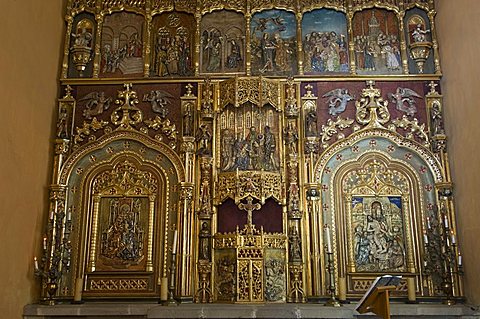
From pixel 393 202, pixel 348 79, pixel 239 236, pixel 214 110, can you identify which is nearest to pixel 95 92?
pixel 214 110

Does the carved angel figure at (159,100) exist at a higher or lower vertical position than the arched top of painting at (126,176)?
higher

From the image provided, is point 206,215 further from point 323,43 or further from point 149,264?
point 323,43

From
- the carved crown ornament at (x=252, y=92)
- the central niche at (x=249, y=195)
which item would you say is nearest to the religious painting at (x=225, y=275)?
the central niche at (x=249, y=195)

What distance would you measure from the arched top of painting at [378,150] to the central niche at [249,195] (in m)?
0.94

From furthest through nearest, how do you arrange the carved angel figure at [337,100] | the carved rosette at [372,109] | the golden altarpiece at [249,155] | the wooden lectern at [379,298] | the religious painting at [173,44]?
1. the religious painting at [173,44]
2. the carved angel figure at [337,100]
3. the carved rosette at [372,109]
4. the golden altarpiece at [249,155]
5. the wooden lectern at [379,298]

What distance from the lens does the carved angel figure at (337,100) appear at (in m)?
10.8

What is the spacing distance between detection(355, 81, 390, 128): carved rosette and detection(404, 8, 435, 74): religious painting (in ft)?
2.94

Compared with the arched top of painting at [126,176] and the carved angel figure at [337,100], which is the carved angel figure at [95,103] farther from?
the carved angel figure at [337,100]

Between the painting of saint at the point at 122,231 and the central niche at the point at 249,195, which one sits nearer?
the central niche at the point at 249,195

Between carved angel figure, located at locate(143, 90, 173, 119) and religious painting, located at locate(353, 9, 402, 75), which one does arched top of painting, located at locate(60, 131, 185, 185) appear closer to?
carved angel figure, located at locate(143, 90, 173, 119)

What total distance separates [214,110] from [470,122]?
454 cm

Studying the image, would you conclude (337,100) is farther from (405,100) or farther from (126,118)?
(126,118)

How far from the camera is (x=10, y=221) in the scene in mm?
8805

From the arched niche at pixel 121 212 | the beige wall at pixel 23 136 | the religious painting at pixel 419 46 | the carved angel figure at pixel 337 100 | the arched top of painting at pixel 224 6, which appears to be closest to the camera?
the beige wall at pixel 23 136
